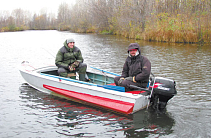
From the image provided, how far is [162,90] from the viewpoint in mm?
5660

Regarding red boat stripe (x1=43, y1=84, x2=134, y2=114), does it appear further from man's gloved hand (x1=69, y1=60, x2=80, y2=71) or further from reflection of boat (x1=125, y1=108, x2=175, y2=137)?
man's gloved hand (x1=69, y1=60, x2=80, y2=71)

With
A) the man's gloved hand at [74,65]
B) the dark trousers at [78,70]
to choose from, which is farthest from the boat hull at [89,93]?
the man's gloved hand at [74,65]

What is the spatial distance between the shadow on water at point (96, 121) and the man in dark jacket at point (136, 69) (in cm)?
83

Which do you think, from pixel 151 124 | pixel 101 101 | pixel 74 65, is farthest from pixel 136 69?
pixel 74 65

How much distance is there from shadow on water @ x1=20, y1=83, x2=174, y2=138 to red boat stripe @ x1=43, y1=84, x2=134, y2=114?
0.59ft

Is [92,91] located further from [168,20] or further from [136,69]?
[168,20]

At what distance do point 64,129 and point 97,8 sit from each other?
158 feet

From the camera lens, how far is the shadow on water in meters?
5.20

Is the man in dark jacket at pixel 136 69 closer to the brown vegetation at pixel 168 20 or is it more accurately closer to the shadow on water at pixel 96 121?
the shadow on water at pixel 96 121

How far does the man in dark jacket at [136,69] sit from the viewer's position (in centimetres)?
602

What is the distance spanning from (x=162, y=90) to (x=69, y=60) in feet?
11.9

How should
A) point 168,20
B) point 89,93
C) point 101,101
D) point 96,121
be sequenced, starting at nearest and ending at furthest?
point 96,121 < point 101,101 < point 89,93 < point 168,20

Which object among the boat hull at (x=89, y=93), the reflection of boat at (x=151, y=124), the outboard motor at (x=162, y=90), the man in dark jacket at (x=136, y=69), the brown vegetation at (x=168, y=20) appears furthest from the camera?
the brown vegetation at (x=168, y=20)

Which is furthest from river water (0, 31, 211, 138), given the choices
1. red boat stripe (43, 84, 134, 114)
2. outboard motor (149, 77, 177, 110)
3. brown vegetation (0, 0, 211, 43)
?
brown vegetation (0, 0, 211, 43)
